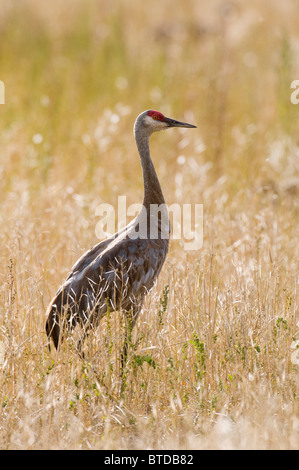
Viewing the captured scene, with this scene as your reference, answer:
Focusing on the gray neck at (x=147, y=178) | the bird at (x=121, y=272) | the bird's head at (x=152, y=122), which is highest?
the bird's head at (x=152, y=122)

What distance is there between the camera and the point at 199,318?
4.21 metres

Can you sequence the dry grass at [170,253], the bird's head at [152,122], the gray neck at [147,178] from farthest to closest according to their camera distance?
the bird's head at [152,122]
the gray neck at [147,178]
the dry grass at [170,253]

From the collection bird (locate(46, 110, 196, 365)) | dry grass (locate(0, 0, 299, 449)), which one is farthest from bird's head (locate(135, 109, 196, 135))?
dry grass (locate(0, 0, 299, 449))

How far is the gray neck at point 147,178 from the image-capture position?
4863 mm

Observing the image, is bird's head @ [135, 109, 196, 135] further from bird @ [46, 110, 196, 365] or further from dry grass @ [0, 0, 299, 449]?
dry grass @ [0, 0, 299, 449]

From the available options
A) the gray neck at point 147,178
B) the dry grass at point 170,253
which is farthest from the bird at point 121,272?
the dry grass at point 170,253

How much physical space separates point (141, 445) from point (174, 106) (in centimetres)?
607

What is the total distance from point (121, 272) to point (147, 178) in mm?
1017

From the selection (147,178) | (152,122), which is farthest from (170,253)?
(152,122)

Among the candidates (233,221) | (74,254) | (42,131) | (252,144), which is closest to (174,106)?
(252,144)

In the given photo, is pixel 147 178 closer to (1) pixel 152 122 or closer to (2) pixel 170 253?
(1) pixel 152 122

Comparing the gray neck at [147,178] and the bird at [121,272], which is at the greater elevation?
the gray neck at [147,178]

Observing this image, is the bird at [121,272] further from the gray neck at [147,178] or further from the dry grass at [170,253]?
the dry grass at [170,253]

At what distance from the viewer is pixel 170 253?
5688mm
